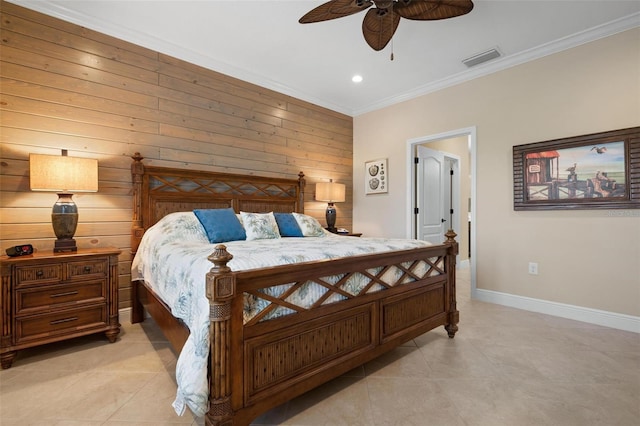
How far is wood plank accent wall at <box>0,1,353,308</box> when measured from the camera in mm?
2432

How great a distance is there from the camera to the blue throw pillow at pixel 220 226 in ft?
9.14

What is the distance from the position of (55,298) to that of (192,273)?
4.93 feet

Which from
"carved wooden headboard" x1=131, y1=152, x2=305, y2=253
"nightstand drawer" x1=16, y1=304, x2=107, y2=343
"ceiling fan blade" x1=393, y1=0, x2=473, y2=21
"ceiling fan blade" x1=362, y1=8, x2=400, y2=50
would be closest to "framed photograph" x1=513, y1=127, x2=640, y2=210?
"ceiling fan blade" x1=393, y1=0, x2=473, y2=21

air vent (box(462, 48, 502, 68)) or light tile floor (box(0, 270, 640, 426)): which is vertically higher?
air vent (box(462, 48, 502, 68))

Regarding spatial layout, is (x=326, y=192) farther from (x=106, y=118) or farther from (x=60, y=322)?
(x=60, y=322)

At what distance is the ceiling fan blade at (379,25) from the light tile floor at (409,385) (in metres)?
2.58

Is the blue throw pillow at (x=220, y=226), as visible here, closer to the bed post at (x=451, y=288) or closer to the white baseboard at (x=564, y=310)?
the bed post at (x=451, y=288)

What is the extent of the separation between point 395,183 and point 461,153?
2.05 m

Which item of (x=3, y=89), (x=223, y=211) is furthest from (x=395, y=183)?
(x=3, y=89)

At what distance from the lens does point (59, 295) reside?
2.24 m

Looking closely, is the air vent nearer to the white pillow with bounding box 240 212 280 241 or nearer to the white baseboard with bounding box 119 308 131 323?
the white pillow with bounding box 240 212 280 241

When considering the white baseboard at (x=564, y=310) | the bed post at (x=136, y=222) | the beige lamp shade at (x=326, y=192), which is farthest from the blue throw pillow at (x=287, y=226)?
the white baseboard at (x=564, y=310)

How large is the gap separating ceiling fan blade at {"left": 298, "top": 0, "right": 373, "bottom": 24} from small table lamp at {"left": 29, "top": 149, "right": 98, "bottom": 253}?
2.16 meters

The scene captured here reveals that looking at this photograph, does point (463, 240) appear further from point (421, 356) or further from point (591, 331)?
point (421, 356)
